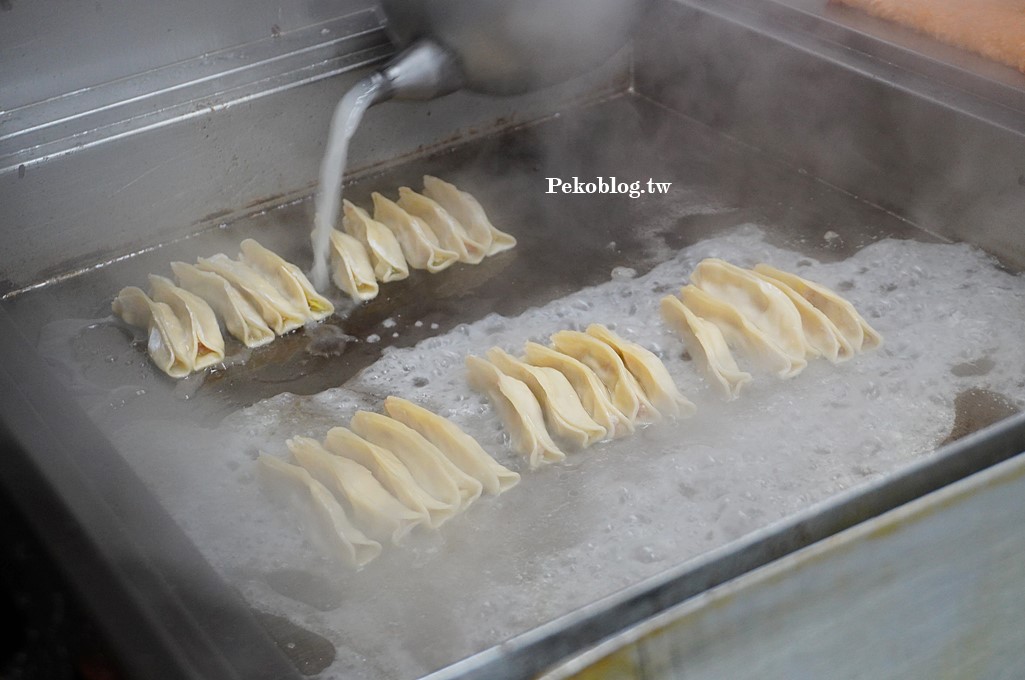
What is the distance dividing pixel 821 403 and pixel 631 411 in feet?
1.05

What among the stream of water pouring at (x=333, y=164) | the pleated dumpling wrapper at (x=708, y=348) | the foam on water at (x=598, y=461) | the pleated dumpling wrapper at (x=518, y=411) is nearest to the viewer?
the foam on water at (x=598, y=461)

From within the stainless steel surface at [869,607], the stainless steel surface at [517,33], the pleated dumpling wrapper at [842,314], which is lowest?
the pleated dumpling wrapper at [842,314]

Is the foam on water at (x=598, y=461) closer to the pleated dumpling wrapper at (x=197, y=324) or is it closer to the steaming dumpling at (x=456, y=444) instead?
the steaming dumpling at (x=456, y=444)

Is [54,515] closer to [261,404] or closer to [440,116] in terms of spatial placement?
[261,404]

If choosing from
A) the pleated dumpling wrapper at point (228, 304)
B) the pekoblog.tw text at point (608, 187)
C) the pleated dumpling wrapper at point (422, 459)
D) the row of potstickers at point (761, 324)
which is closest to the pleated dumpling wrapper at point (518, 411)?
the pleated dumpling wrapper at point (422, 459)

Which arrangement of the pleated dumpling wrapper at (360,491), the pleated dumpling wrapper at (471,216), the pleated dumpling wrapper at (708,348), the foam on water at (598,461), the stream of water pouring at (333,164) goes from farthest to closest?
the pleated dumpling wrapper at (471,216) < the stream of water pouring at (333,164) < the pleated dumpling wrapper at (708,348) < the pleated dumpling wrapper at (360,491) < the foam on water at (598,461)

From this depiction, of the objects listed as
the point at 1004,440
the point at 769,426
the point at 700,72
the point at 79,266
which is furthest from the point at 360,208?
the point at 1004,440

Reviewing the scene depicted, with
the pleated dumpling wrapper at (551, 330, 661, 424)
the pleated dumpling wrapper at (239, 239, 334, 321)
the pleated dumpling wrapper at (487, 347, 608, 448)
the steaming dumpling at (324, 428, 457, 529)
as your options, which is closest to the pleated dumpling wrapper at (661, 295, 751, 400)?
the pleated dumpling wrapper at (551, 330, 661, 424)

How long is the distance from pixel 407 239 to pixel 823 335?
86 cm

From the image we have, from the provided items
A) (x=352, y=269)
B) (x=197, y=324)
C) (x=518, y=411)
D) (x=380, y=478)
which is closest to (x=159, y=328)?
(x=197, y=324)

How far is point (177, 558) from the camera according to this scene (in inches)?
55.9

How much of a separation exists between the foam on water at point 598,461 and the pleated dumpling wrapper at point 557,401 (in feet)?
0.13

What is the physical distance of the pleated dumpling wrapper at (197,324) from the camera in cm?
204

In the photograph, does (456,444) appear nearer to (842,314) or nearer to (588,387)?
(588,387)
